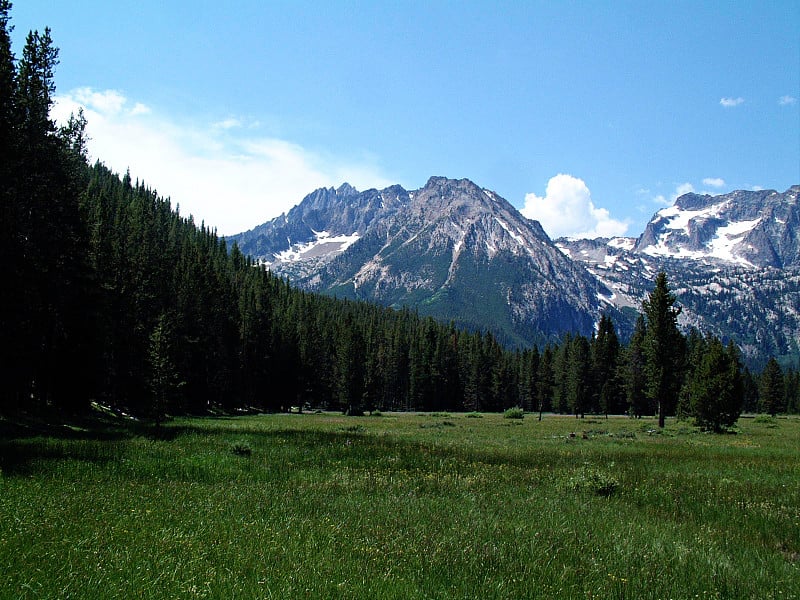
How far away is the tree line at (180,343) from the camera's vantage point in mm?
29984

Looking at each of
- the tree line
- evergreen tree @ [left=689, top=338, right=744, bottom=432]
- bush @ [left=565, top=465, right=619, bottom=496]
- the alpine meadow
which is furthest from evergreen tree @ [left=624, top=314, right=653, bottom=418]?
bush @ [left=565, top=465, right=619, bottom=496]

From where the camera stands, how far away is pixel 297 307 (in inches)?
5340

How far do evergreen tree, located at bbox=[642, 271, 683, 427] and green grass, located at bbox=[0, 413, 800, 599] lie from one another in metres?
39.1

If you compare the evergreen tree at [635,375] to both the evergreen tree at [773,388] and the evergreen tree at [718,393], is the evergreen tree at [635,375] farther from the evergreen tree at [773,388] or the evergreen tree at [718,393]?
the evergreen tree at [773,388]

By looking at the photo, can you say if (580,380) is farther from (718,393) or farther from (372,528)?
(372,528)

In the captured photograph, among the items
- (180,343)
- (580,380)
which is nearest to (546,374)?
(580,380)

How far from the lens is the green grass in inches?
283

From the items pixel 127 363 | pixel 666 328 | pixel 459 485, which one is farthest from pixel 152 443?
pixel 666 328

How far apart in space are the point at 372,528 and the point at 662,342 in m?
53.7

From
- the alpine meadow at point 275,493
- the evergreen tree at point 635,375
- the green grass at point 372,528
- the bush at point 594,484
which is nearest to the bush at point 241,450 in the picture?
the alpine meadow at point 275,493

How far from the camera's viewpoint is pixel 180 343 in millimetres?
61312

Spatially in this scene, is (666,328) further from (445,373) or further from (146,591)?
(445,373)

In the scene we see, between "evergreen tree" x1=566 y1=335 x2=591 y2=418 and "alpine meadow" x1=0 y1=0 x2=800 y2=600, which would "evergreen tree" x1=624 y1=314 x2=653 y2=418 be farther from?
"alpine meadow" x1=0 y1=0 x2=800 y2=600

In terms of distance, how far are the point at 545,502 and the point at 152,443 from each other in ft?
51.0
